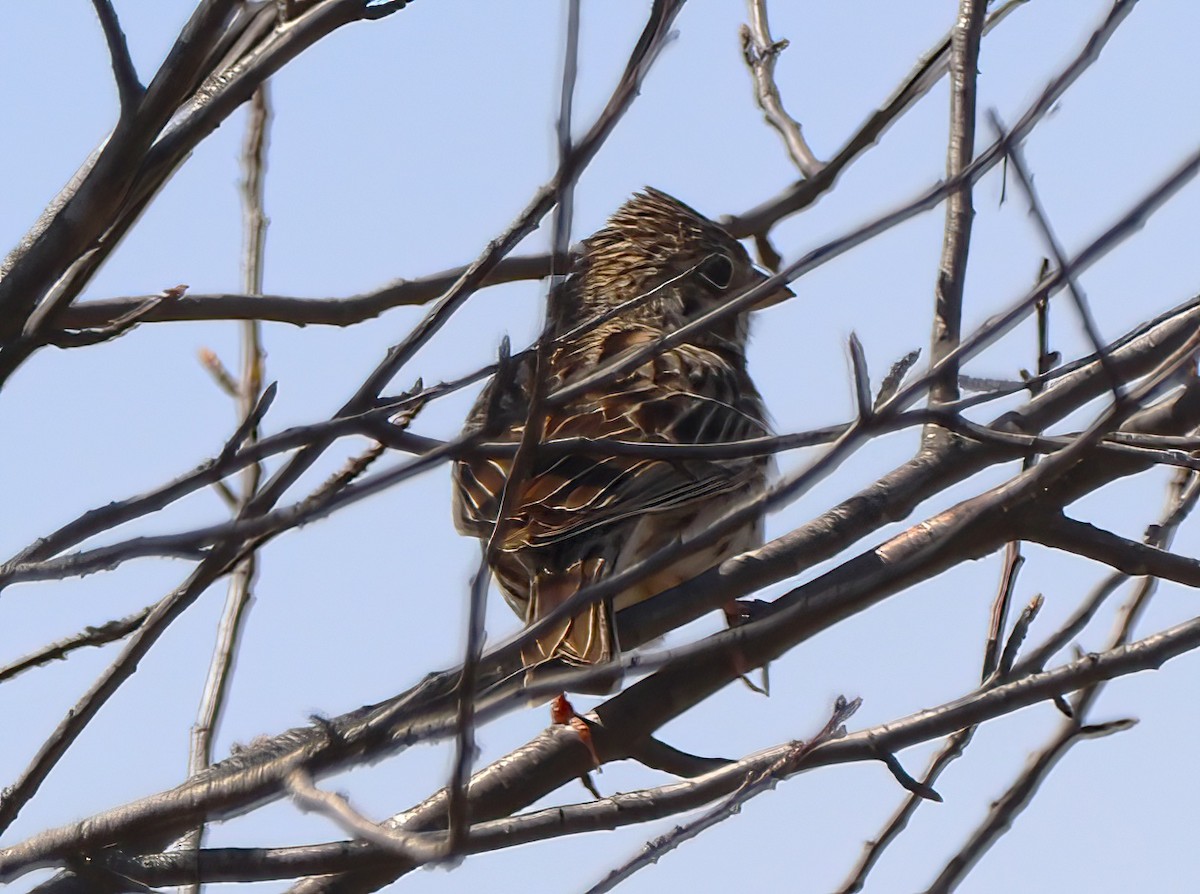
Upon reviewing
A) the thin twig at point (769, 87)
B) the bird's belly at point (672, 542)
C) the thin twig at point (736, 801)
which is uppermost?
the thin twig at point (769, 87)

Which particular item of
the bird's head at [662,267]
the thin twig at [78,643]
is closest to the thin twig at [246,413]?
the thin twig at [78,643]

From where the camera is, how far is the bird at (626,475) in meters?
4.92

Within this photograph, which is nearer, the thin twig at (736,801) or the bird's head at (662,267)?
the thin twig at (736,801)

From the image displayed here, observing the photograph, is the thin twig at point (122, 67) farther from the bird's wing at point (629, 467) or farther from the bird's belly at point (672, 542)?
the bird's belly at point (672, 542)

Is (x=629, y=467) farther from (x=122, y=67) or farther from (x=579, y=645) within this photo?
(x=122, y=67)

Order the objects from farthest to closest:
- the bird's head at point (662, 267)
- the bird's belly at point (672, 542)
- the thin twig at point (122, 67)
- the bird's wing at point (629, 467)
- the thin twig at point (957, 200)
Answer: the bird's head at point (662, 267)
the bird's belly at point (672, 542)
the bird's wing at point (629, 467)
the thin twig at point (957, 200)
the thin twig at point (122, 67)

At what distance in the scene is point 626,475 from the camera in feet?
17.3

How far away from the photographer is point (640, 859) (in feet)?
9.37

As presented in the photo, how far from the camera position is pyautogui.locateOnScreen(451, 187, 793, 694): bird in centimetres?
492

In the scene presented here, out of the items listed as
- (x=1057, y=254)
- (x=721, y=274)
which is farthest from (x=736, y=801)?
(x=721, y=274)

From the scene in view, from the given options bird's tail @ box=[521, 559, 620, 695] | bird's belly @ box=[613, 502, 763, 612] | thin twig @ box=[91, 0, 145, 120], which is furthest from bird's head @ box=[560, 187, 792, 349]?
thin twig @ box=[91, 0, 145, 120]

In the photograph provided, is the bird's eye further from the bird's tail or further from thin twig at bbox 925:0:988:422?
thin twig at bbox 925:0:988:422

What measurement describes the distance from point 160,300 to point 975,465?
188 centimetres

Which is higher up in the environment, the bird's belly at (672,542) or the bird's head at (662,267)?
the bird's head at (662,267)
